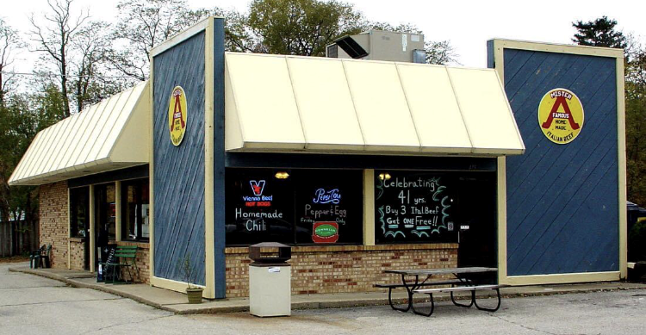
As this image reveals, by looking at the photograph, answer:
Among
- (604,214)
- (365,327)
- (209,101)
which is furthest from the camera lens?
(604,214)

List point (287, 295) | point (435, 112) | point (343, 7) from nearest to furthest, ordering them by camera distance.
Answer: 1. point (287, 295)
2. point (435, 112)
3. point (343, 7)

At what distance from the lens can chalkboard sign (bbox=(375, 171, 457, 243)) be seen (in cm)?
1626

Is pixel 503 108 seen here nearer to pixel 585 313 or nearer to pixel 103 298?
pixel 585 313

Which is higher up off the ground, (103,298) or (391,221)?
(391,221)

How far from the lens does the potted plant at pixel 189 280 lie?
14.1 meters

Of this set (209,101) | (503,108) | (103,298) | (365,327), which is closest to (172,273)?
(103,298)

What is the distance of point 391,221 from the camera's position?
16312 mm

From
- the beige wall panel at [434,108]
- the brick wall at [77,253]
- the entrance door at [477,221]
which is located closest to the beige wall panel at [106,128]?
the brick wall at [77,253]

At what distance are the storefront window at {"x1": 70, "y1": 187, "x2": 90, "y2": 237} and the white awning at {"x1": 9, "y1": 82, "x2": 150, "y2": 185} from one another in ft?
2.34

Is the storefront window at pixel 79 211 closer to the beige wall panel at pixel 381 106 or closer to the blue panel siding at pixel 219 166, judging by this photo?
the blue panel siding at pixel 219 166

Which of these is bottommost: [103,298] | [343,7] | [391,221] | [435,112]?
[103,298]

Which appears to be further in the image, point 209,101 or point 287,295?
point 209,101

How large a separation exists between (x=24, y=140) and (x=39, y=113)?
139 centimetres

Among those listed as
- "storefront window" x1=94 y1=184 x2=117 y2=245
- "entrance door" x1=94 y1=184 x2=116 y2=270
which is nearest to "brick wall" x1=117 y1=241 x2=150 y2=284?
"entrance door" x1=94 y1=184 x2=116 y2=270
